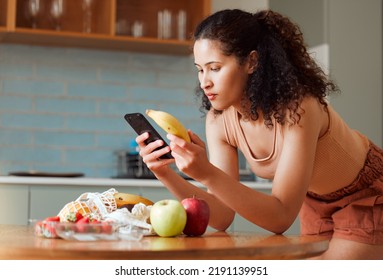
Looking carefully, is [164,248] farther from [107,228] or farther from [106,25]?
[106,25]

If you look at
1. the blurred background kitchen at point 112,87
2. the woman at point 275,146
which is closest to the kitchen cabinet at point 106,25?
the blurred background kitchen at point 112,87

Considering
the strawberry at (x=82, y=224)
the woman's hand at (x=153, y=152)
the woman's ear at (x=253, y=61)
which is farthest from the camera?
the woman's ear at (x=253, y=61)

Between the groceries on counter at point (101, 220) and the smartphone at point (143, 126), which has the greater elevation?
the smartphone at point (143, 126)

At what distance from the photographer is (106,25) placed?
438cm

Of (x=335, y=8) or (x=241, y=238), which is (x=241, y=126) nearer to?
(x=241, y=238)

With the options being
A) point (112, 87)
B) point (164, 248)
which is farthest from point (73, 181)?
point (164, 248)

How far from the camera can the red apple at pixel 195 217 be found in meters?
1.85

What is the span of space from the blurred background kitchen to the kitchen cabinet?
0.06 metres

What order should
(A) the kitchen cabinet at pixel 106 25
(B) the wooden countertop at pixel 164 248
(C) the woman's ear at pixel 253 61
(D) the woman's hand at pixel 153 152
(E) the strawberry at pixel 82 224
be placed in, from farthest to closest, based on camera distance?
(A) the kitchen cabinet at pixel 106 25
(C) the woman's ear at pixel 253 61
(D) the woman's hand at pixel 153 152
(E) the strawberry at pixel 82 224
(B) the wooden countertop at pixel 164 248

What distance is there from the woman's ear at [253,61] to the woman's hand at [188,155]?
0.45 meters

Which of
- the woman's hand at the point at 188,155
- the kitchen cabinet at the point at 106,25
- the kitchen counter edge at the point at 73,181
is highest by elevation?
the kitchen cabinet at the point at 106,25

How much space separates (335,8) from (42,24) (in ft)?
5.65

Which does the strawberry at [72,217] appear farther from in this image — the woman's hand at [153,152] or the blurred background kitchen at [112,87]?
the blurred background kitchen at [112,87]
